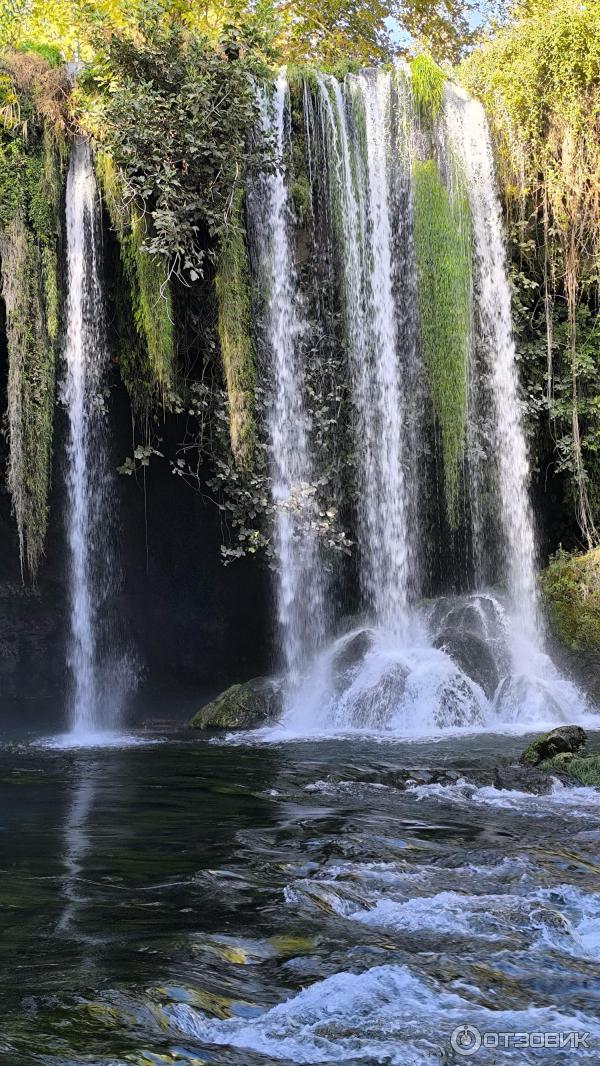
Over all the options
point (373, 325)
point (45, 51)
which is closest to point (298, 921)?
point (373, 325)

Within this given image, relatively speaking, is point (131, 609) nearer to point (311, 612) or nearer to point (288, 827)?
point (311, 612)

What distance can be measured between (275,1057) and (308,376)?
11.3 m

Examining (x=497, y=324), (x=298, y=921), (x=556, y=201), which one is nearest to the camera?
(x=298, y=921)

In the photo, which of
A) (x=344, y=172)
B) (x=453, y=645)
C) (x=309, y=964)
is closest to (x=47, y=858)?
(x=309, y=964)

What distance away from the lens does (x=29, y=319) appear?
1240 cm

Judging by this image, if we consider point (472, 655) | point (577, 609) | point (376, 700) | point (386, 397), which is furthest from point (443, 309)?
point (376, 700)

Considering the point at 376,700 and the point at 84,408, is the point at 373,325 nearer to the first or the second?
the point at 84,408

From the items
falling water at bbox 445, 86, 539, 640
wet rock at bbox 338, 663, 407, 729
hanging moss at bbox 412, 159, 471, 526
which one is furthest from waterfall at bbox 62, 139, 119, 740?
falling water at bbox 445, 86, 539, 640

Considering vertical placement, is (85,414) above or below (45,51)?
below

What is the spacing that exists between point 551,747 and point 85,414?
294 inches

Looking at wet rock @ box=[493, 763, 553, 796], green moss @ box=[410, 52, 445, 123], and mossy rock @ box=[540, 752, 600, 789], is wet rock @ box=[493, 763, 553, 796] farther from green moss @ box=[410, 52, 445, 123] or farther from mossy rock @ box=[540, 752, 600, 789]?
green moss @ box=[410, 52, 445, 123]

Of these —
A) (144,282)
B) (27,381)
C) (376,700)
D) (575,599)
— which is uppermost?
(144,282)

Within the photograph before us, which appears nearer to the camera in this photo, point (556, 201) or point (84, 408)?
point (84, 408)

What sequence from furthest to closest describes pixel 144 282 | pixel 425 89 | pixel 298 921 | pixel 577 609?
pixel 425 89
pixel 577 609
pixel 144 282
pixel 298 921
